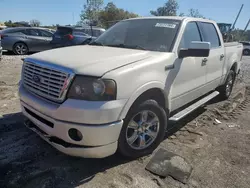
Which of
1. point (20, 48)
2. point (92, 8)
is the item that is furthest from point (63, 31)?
point (92, 8)

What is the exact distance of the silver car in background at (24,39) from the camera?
1149 centimetres

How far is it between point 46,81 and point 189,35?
2.42 metres

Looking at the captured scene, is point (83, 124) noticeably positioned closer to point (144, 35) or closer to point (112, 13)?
point (144, 35)

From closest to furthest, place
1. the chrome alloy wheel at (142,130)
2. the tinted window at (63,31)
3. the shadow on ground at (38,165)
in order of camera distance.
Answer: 1. the shadow on ground at (38,165)
2. the chrome alloy wheel at (142,130)
3. the tinted window at (63,31)

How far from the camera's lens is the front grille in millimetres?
2416

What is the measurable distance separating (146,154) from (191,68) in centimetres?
155

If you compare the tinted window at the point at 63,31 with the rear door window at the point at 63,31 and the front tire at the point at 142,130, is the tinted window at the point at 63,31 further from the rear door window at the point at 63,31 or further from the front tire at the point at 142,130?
the front tire at the point at 142,130

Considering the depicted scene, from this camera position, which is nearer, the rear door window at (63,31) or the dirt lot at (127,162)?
the dirt lot at (127,162)

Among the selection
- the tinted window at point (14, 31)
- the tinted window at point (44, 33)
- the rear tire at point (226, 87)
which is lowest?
Answer: the rear tire at point (226, 87)

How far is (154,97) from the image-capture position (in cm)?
307

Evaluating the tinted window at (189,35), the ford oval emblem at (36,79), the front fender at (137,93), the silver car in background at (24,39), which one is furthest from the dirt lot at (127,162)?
the silver car in background at (24,39)

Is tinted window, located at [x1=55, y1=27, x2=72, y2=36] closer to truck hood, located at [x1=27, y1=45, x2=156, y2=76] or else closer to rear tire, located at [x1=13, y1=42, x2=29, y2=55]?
rear tire, located at [x1=13, y1=42, x2=29, y2=55]

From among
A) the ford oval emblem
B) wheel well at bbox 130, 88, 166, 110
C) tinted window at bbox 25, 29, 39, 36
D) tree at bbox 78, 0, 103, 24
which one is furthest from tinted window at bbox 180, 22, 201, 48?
tree at bbox 78, 0, 103, 24

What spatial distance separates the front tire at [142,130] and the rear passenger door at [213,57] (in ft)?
A: 5.39
